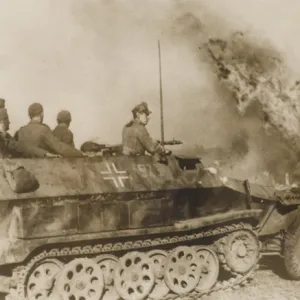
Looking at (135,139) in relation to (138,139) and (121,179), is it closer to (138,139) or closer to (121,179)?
(138,139)

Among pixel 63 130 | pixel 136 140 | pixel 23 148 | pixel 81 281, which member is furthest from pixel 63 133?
pixel 81 281

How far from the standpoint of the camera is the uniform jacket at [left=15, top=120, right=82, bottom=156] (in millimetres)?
6309

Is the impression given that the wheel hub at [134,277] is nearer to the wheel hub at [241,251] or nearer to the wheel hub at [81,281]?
the wheel hub at [81,281]

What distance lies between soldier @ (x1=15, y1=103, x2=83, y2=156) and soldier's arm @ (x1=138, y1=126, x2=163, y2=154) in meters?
0.93

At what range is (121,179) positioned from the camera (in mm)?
6242

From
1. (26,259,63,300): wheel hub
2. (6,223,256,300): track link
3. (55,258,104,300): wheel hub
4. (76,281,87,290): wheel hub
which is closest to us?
(6,223,256,300): track link

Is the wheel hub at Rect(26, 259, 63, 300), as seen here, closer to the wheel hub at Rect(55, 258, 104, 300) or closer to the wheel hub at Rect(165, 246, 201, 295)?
the wheel hub at Rect(55, 258, 104, 300)

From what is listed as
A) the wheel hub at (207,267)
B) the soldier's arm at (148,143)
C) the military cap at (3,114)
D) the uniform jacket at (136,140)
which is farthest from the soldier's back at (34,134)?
the wheel hub at (207,267)

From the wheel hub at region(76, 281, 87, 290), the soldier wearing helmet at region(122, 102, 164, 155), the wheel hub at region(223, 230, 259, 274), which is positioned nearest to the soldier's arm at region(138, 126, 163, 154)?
the soldier wearing helmet at region(122, 102, 164, 155)

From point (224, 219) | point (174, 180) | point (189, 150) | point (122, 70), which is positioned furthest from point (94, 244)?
point (189, 150)

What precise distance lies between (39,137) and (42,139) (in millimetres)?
45

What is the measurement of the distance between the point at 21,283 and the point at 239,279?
9.88ft

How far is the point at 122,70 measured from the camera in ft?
32.3

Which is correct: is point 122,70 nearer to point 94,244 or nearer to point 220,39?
point 220,39
